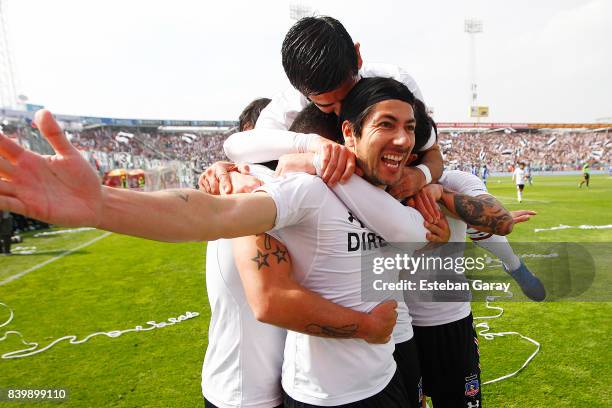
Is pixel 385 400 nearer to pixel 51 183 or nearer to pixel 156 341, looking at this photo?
pixel 51 183

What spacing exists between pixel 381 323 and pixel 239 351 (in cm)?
66

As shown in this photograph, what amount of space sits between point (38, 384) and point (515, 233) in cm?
1092

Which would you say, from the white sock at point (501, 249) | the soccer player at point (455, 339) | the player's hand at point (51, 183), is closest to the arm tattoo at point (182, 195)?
the player's hand at point (51, 183)

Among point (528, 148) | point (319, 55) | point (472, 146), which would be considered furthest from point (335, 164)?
point (528, 148)

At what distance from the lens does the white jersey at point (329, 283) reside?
1627mm

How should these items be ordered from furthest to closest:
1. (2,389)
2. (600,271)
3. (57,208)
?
1. (600,271)
2. (2,389)
3. (57,208)

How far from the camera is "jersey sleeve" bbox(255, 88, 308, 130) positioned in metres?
2.41

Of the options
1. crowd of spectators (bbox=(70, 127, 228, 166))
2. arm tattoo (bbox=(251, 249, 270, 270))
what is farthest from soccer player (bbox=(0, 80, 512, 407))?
crowd of spectators (bbox=(70, 127, 228, 166))

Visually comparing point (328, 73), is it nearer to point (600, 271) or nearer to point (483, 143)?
point (600, 271)

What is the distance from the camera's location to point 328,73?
1847 millimetres

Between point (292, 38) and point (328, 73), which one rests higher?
point (292, 38)

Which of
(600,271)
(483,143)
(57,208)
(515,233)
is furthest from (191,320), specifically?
(483,143)

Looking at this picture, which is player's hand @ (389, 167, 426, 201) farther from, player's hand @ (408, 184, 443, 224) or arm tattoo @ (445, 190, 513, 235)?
arm tattoo @ (445, 190, 513, 235)

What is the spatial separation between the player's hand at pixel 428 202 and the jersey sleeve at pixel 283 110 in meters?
0.80
